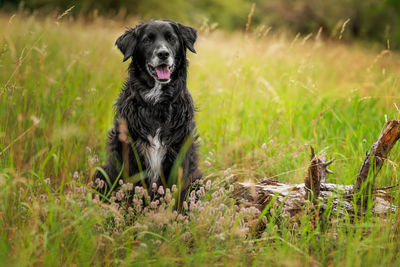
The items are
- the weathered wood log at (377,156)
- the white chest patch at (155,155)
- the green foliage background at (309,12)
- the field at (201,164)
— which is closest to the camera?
the field at (201,164)

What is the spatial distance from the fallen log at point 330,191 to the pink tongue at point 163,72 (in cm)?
118

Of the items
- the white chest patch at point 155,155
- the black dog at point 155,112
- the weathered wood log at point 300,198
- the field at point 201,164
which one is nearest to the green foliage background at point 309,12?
the field at point 201,164

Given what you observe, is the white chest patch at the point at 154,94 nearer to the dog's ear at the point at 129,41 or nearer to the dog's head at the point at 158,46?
the dog's head at the point at 158,46

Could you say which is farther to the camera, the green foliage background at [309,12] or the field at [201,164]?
the green foliage background at [309,12]

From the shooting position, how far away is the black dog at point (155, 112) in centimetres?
A: 289

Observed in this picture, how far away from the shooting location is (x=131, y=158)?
2.86m

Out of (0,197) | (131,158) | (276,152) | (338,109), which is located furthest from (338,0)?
(0,197)

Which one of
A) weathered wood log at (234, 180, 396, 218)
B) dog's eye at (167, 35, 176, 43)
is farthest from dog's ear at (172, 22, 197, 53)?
weathered wood log at (234, 180, 396, 218)

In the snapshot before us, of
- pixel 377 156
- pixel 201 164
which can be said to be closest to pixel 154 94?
pixel 201 164

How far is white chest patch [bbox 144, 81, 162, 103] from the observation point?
3.01 meters

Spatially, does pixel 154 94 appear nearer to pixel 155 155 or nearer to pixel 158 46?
pixel 158 46

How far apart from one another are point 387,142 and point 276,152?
1392mm

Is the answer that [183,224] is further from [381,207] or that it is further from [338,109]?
[338,109]

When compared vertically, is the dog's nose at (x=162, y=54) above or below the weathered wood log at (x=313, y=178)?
above
